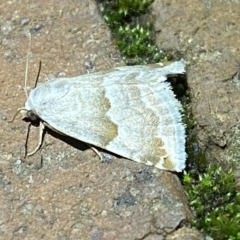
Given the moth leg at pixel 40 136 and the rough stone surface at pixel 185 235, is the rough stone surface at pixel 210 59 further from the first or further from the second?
the moth leg at pixel 40 136

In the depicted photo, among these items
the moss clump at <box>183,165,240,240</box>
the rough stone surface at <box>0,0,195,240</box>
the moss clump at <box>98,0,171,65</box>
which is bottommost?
the moss clump at <box>183,165,240,240</box>

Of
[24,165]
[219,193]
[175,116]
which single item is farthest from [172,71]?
[24,165]

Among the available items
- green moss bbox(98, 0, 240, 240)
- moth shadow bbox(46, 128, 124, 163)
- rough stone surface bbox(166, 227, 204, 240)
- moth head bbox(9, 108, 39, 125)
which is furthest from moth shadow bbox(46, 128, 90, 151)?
rough stone surface bbox(166, 227, 204, 240)

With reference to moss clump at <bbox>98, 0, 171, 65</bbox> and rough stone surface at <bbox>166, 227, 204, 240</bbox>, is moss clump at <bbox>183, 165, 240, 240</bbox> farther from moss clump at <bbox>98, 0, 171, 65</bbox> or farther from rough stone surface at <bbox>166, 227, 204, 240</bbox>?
moss clump at <bbox>98, 0, 171, 65</bbox>

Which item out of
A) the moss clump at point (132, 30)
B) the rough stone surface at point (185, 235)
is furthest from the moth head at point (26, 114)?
the rough stone surface at point (185, 235)

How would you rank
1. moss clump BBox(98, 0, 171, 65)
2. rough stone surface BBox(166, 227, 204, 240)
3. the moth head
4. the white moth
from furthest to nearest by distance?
moss clump BBox(98, 0, 171, 65) → the moth head → the white moth → rough stone surface BBox(166, 227, 204, 240)

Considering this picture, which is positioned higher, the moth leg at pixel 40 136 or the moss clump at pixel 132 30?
the moss clump at pixel 132 30
